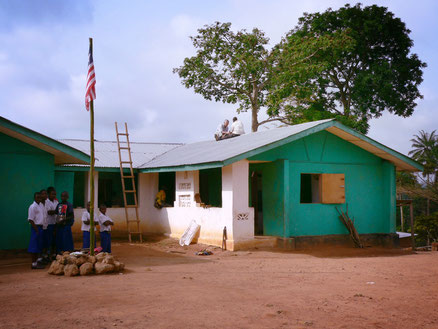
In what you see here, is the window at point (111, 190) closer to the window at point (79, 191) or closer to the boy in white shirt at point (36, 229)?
the window at point (79, 191)

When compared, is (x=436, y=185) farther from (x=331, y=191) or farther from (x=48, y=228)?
(x=48, y=228)

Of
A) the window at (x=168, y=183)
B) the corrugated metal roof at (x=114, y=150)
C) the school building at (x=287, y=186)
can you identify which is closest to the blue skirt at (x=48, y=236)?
the school building at (x=287, y=186)

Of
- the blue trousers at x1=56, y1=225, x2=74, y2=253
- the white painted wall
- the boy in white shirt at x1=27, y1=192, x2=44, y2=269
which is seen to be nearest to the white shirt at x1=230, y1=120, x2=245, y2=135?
the white painted wall

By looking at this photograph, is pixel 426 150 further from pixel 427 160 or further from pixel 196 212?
pixel 196 212

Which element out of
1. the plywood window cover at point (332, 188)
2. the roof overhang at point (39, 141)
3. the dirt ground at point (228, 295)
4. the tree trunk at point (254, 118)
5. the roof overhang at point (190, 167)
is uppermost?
the tree trunk at point (254, 118)

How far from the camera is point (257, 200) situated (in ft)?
53.7

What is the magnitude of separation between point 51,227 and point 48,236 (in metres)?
0.22

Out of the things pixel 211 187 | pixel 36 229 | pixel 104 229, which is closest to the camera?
pixel 36 229

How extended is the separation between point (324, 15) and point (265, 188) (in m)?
18.7

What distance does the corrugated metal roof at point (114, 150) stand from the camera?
18062mm

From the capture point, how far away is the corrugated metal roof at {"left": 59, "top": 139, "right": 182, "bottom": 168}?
1806 cm

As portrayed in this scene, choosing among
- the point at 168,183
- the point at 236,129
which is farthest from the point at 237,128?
the point at 168,183

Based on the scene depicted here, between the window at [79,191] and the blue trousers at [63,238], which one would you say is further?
the window at [79,191]

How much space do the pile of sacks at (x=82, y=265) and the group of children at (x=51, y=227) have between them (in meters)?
1.09
